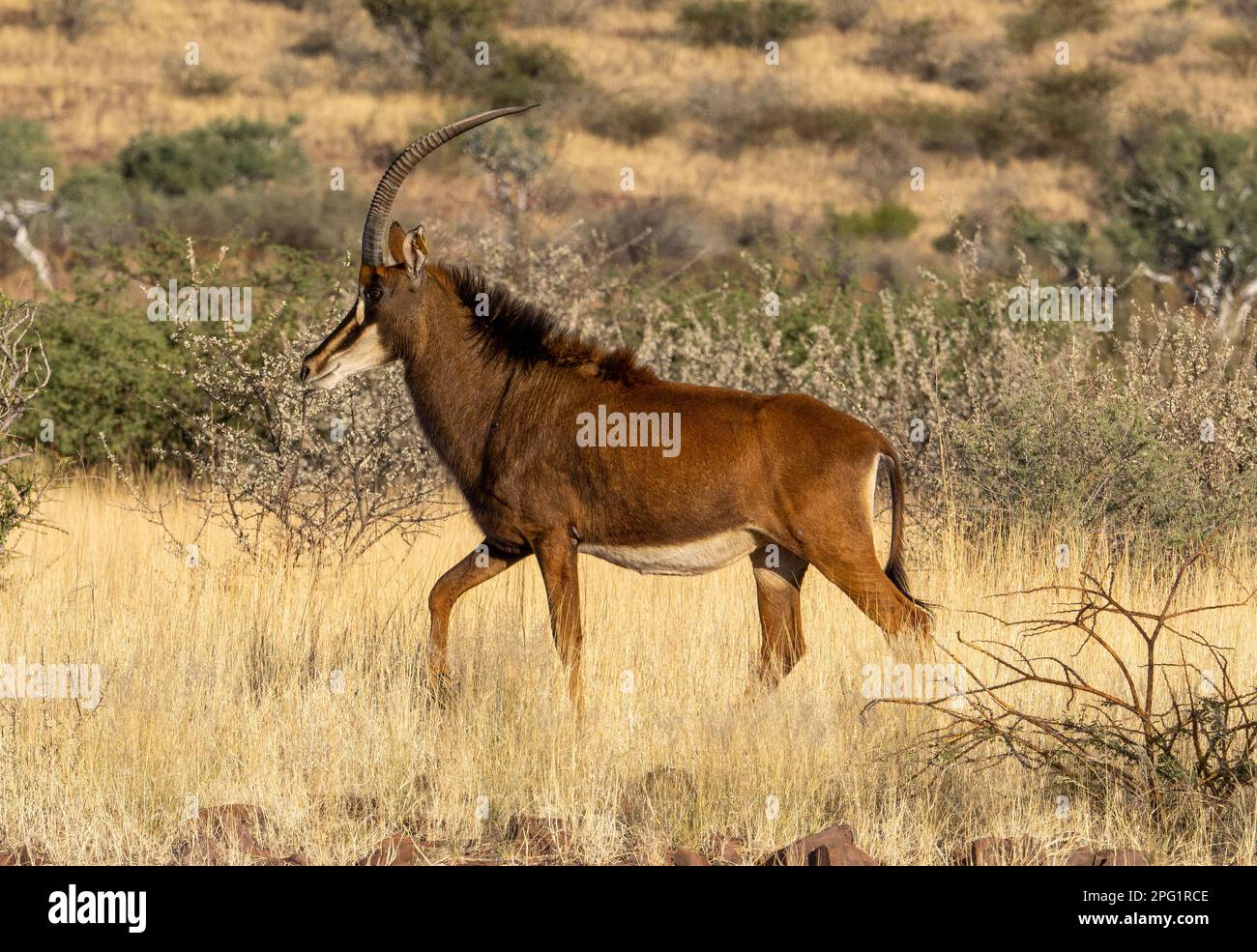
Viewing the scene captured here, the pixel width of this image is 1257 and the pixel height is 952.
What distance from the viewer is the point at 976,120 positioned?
45.8 m

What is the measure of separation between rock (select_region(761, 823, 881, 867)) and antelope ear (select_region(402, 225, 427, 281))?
10.6 ft

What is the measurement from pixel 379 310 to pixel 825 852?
3.36 meters

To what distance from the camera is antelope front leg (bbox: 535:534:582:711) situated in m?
6.70

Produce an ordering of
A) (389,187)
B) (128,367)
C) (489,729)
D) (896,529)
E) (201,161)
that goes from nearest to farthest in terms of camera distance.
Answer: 1. (489,729)
2. (896,529)
3. (389,187)
4. (128,367)
5. (201,161)

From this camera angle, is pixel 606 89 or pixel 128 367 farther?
pixel 606 89

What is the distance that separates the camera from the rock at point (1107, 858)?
503cm

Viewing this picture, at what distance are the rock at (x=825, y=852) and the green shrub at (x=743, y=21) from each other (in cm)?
4956

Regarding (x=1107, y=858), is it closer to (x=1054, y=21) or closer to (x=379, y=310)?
(x=379, y=310)

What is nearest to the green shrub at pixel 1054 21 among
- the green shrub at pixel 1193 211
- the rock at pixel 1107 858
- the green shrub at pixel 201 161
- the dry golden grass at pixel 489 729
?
the green shrub at pixel 1193 211

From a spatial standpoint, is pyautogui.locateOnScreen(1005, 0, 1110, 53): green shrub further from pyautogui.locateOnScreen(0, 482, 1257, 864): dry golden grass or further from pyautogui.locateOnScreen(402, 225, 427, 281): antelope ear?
→ pyautogui.locateOnScreen(402, 225, 427, 281): antelope ear

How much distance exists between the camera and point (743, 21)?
52.9 meters

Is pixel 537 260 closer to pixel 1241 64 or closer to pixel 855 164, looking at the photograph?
pixel 855 164

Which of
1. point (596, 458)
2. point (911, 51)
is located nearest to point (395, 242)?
point (596, 458)

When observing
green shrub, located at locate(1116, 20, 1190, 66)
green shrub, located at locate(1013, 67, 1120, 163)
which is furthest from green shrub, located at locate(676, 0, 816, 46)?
green shrub, located at locate(1116, 20, 1190, 66)
